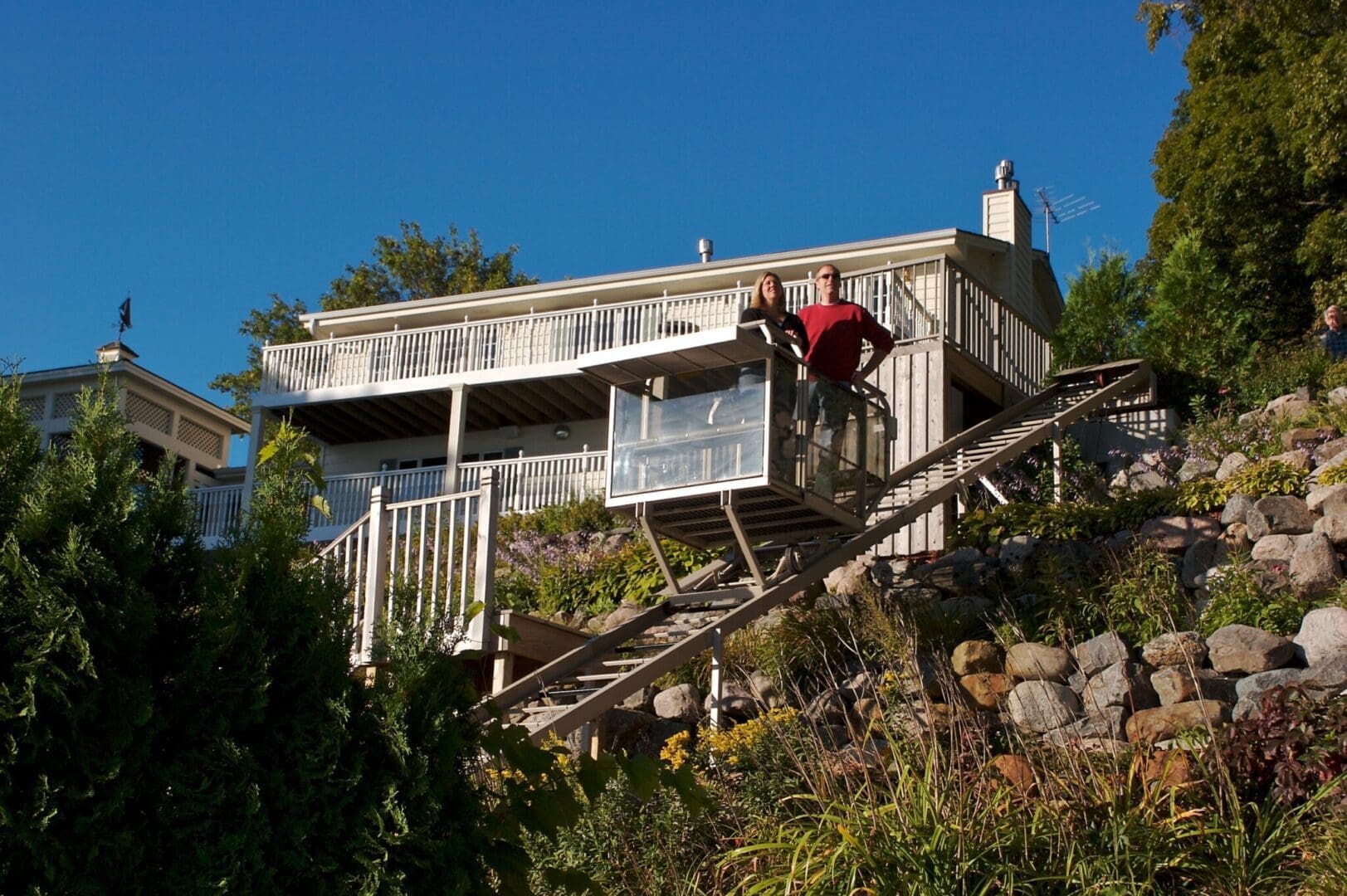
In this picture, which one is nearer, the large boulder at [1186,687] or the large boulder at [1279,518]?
the large boulder at [1186,687]

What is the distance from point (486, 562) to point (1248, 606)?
5.43m

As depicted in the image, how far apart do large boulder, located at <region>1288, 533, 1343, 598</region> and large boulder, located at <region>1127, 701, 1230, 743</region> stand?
7.02 feet

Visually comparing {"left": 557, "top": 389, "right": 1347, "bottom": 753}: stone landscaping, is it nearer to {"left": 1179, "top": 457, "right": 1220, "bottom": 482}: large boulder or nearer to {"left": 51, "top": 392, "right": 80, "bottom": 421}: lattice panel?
{"left": 1179, "top": 457, "right": 1220, "bottom": 482}: large boulder

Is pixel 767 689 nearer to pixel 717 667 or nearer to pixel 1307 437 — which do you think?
pixel 717 667

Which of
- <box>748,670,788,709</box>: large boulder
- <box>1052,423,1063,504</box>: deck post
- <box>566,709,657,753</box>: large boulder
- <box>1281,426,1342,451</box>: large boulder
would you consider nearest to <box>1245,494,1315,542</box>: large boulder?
<box>1281,426,1342,451</box>: large boulder

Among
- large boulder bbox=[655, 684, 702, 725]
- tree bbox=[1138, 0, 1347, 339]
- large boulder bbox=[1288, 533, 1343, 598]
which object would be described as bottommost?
large boulder bbox=[655, 684, 702, 725]

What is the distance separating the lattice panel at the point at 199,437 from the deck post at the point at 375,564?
20206mm

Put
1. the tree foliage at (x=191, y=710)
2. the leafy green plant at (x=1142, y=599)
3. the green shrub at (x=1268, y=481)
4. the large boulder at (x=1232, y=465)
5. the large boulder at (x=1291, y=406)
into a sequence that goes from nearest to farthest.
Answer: the tree foliage at (x=191, y=710), the leafy green plant at (x=1142, y=599), the green shrub at (x=1268, y=481), the large boulder at (x=1232, y=465), the large boulder at (x=1291, y=406)

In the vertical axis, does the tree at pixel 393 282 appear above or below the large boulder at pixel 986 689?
above

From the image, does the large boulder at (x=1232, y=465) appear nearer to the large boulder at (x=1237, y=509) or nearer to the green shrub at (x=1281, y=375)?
the large boulder at (x=1237, y=509)

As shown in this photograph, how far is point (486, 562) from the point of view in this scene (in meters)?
9.82

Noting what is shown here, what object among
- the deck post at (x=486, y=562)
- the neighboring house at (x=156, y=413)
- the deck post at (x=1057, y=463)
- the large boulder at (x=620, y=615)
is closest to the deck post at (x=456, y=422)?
the neighboring house at (x=156, y=413)

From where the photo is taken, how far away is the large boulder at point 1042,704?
386 inches

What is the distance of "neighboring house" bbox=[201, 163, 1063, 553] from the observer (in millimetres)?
19016
